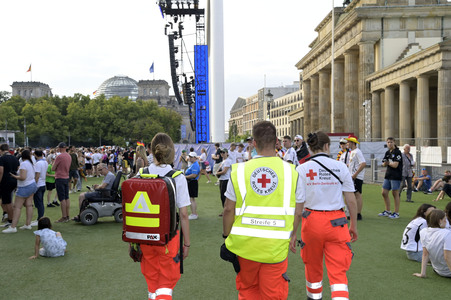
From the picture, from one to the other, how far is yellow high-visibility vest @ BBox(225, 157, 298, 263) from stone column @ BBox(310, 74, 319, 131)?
173 feet

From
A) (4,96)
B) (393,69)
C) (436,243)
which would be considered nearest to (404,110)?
(393,69)

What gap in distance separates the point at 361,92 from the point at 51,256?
3593cm

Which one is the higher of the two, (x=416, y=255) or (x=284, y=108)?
(x=284, y=108)

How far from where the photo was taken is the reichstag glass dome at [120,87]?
182 metres

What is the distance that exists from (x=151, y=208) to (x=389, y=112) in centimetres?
3492

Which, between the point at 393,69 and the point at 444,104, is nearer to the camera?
the point at 444,104

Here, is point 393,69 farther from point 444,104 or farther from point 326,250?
point 326,250

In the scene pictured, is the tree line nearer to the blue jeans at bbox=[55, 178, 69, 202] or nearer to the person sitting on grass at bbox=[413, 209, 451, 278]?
the blue jeans at bbox=[55, 178, 69, 202]

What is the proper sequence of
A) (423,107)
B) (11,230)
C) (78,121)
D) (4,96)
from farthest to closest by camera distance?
(4,96) → (78,121) → (423,107) → (11,230)

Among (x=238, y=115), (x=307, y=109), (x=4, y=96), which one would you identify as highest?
(x=4, y=96)

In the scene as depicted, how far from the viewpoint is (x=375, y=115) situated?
123 ft

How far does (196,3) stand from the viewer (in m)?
45.8

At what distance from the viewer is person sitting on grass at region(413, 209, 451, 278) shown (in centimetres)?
577

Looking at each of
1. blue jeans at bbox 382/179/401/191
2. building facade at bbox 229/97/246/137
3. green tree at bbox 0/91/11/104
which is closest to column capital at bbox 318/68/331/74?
blue jeans at bbox 382/179/401/191
